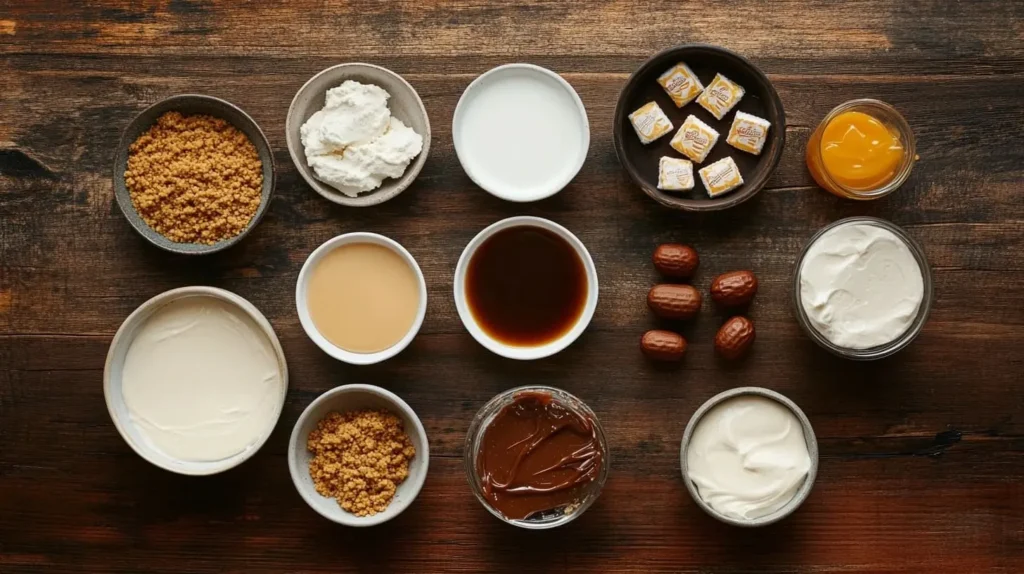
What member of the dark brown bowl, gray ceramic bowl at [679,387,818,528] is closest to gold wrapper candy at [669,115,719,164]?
the dark brown bowl

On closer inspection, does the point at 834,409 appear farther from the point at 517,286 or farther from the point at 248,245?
A: the point at 248,245

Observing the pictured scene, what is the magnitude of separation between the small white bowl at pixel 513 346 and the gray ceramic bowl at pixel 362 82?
8.9 inches

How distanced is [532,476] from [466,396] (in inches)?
10.5

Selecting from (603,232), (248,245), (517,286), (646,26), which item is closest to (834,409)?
(603,232)

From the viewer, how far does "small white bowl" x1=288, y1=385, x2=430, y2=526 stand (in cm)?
184

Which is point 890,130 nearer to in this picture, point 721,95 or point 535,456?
point 721,95

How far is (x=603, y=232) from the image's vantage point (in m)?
1.98

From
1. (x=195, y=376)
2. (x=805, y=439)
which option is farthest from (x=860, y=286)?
(x=195, y=376)

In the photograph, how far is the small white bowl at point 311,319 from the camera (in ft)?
6.10

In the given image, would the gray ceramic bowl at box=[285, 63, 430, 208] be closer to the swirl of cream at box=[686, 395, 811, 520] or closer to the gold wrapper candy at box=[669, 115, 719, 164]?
the gold wrapper candy at box=[669, 115, 719, 164]

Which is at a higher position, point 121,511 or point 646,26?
point 646,26

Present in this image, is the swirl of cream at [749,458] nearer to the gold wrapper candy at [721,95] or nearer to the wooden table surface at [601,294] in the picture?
the wooden table surface at [601,294]

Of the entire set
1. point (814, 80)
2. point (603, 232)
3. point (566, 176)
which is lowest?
point (603, 232)

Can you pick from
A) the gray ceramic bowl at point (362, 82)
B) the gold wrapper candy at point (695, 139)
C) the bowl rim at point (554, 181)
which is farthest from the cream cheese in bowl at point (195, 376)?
the gold wrapper candy at point (695, 139)
